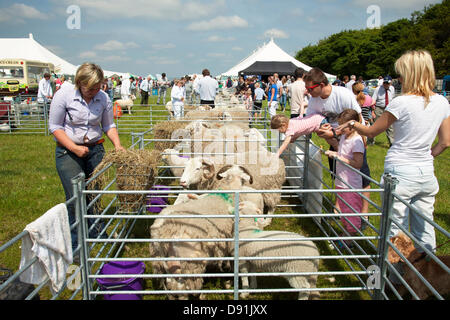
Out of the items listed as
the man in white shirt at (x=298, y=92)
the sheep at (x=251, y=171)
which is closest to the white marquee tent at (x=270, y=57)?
the man in white shirt at (x=298, y=92)

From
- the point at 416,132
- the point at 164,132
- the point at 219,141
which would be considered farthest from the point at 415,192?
the point at 164,132

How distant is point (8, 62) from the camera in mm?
20516

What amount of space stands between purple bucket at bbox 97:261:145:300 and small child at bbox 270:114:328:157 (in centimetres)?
239

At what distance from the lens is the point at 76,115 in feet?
10.9

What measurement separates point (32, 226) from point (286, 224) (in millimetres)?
3620

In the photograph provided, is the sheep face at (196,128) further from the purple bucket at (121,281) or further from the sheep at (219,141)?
the purple bucket at (121,281)

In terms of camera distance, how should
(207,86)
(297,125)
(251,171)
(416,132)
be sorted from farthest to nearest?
(207,86) < (251,171) < (297,125) < (416,132)

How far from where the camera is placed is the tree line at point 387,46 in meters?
43.2

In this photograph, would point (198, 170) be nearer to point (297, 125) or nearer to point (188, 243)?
point (297, 125)

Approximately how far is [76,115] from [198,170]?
6.66 feet

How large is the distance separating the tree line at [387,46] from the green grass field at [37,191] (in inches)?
1483

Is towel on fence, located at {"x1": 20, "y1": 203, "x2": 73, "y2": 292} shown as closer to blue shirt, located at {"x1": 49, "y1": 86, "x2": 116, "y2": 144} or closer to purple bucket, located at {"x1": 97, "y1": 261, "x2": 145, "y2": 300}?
purple bucket, located at {"x1": 97, "y1": 261, "x2": 145, "y2": 300}

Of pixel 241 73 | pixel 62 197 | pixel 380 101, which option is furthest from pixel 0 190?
pixel 241 73
